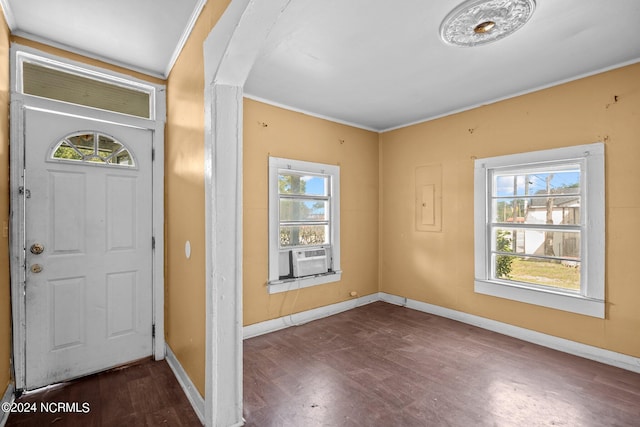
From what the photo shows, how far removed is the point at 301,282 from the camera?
151 inches

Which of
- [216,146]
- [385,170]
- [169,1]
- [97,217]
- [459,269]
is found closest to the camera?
[216,146]

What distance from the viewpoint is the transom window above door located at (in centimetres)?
242

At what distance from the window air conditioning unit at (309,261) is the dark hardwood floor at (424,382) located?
28.7 inches

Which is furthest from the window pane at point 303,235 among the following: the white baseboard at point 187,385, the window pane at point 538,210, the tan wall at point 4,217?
the tan wall at point 4,217

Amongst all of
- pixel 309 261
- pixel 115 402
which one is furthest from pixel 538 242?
pixel 115 402

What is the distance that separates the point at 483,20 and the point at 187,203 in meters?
2.47

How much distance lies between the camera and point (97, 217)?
2547 mm

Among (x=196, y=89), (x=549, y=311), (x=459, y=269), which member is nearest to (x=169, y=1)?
(x=196, y=89)

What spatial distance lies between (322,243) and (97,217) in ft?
8.24

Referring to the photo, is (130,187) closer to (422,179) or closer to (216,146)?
(216,146)

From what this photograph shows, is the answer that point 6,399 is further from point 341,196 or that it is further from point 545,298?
point 545,298

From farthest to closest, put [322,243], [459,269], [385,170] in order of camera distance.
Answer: [385,170]
[322,243]
[459,269]

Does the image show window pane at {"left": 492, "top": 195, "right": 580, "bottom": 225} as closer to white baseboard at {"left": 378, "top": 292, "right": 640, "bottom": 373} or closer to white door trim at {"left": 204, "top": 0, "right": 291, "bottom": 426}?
white baseboard at {"left": 378, "top": 292, "right": 640, "bottom": 373}

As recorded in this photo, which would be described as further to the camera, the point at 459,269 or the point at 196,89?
the point at 459,269
